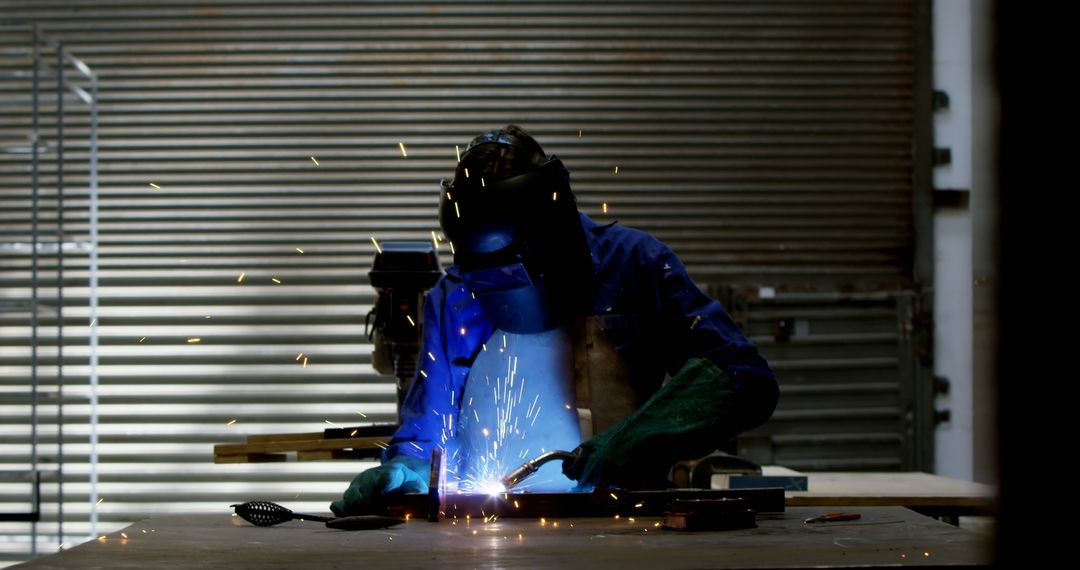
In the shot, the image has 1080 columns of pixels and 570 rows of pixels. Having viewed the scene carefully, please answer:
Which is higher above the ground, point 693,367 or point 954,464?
point 693,367

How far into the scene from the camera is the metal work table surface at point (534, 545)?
1903mm

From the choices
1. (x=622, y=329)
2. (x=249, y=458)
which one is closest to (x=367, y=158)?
(x=249, y=458)

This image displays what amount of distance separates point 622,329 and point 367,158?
3909 mm

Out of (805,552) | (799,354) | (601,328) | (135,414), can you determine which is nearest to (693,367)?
(601,328)

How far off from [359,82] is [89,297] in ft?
7.08

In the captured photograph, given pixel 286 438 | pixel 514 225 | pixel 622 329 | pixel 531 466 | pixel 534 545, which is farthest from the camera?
pixel 286 438

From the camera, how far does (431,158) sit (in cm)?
693

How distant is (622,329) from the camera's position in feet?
11.1

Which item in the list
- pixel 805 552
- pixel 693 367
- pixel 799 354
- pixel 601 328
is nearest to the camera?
pixel 805 552

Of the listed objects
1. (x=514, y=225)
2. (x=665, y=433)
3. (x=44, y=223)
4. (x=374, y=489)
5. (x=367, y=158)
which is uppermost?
(x=367, y=158)

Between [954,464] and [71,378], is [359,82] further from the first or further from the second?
[954,464]

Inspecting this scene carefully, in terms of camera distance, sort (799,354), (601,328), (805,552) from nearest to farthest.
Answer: (805,552), (601,328), (799,354)

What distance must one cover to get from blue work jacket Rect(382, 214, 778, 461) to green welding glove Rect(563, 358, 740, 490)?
0.13m

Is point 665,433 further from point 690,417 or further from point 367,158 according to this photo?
point 367,158
